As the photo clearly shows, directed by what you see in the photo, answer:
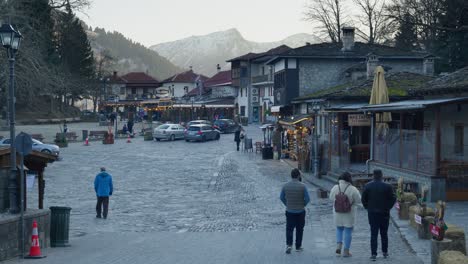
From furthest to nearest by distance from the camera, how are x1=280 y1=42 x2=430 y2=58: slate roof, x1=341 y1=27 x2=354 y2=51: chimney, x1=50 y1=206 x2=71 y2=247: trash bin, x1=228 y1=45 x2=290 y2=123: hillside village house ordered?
x1=228 y1=45 x2=290 y2=123: hillside village house → x1=341 y1=27 x2=354 y2=51: chimney → x1=280 y1=42 x2=430 y2=58: slate roof → x1=50 y1=206 x2=71 y2=247: trash bin

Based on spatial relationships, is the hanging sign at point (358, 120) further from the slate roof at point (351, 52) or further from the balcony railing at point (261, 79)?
the balcony railing at point (261, 79)

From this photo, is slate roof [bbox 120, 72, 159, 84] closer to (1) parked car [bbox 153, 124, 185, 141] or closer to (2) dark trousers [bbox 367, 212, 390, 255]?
(1) parked car [bbox 153, 124, 185, 141]

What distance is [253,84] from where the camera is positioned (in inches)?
3253

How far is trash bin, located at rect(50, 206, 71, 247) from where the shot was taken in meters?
15.4

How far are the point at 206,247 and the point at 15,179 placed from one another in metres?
4.44

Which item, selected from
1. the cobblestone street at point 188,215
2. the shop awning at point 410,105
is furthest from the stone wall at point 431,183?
the cobblestone street at point 188,215

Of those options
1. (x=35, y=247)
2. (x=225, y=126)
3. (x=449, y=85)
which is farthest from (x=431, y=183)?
(x=225, y=126)

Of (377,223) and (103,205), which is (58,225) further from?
(377,223)

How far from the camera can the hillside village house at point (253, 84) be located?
3098 inches

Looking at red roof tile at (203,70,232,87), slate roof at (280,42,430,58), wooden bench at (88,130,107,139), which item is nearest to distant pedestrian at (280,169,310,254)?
slate roof at (280,42,430,58)

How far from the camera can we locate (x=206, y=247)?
1448cm

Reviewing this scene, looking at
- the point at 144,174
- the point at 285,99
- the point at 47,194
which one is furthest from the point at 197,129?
the point at 47,194

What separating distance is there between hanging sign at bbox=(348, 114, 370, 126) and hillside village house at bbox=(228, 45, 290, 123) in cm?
4595

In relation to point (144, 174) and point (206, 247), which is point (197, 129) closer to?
point (144, 174)
